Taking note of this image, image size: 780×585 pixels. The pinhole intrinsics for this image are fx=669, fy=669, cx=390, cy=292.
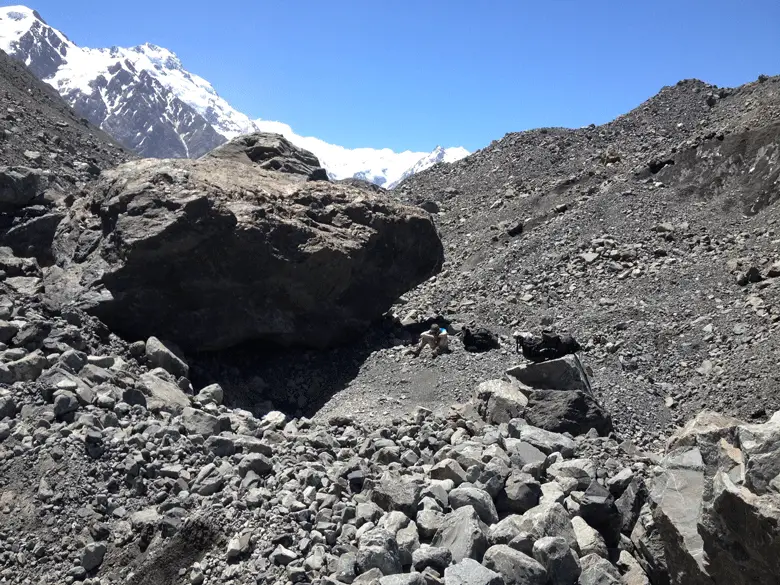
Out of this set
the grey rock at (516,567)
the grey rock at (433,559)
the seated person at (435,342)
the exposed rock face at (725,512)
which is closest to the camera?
the exposed rock face at (725,512)

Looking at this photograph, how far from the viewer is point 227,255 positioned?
1098 cm

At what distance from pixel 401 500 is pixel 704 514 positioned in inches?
103

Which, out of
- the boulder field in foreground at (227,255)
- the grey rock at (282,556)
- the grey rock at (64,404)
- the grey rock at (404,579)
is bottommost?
the grey rock at (404,579)

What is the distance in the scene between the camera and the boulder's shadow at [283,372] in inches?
433

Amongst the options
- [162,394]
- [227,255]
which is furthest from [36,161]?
[162,394]

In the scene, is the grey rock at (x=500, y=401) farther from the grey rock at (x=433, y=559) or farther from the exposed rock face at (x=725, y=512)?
the grey rock at (x=433, y=559)

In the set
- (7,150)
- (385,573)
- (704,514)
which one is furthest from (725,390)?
(7,150)

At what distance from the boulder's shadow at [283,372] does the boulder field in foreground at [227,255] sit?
31cm

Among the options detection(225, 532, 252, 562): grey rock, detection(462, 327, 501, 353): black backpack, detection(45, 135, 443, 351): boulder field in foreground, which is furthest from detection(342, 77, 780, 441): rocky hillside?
detection(225, 532, 252, 562): grey rock

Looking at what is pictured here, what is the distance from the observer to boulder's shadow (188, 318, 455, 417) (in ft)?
36.1

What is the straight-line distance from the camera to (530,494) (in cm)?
635

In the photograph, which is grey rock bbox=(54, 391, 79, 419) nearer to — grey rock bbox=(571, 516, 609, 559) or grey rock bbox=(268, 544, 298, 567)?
grey rock bbox=(268, 544, 298, 567)

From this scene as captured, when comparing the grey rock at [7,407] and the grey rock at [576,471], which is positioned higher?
the grey rock at [7,407]

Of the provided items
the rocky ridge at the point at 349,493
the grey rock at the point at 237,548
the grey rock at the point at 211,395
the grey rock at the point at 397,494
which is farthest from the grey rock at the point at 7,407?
the grey rock at the point at 397,494
